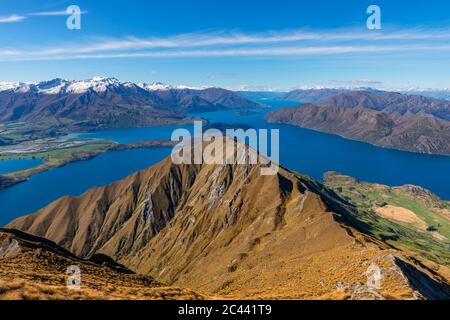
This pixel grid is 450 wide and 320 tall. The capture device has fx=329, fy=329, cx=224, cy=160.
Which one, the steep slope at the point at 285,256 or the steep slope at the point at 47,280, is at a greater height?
the steep slope at the point at 47,280

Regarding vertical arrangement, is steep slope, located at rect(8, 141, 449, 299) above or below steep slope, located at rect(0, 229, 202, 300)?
below

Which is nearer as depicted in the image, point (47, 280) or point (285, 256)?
point (47, 280)

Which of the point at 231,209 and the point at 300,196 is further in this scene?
A: the point at 231,209

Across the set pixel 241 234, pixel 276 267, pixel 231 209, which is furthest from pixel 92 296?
pixel 231 209

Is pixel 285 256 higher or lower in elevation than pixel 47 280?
lower

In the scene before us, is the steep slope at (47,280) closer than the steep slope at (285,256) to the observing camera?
Yes

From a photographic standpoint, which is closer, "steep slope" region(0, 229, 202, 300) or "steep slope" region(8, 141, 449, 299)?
"steep slope" region(0, 229, 202, 300)
